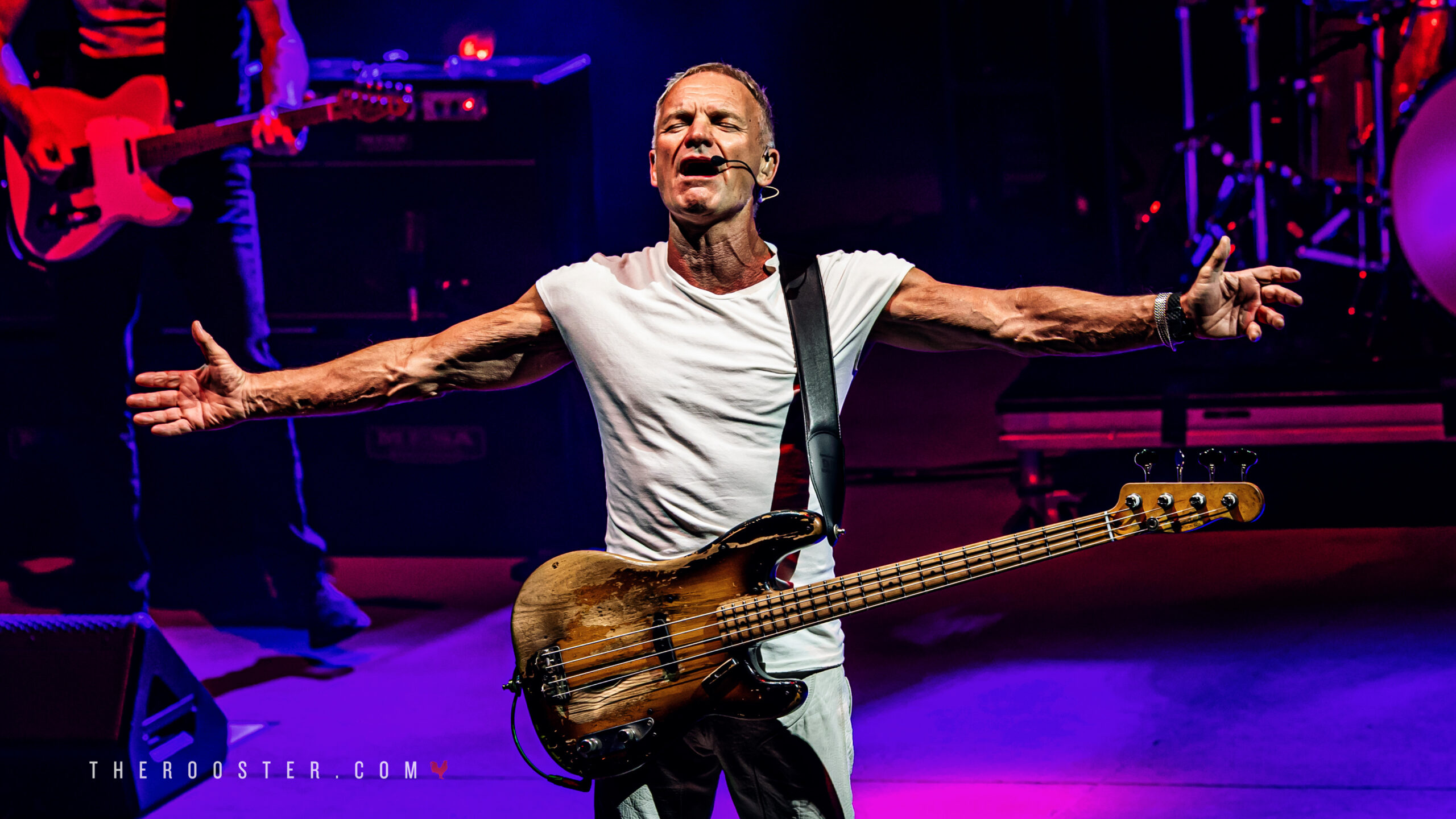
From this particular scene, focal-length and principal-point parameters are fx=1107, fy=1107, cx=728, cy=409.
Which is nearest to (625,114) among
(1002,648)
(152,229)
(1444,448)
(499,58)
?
(499,58)

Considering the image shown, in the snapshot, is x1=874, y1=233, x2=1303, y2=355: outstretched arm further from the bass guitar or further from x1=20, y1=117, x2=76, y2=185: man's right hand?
x1=20, y1=117, x2=76, y2=185: man's right hand

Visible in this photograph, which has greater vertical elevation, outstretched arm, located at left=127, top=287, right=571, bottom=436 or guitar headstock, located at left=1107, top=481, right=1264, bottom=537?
outstretched arm, located at left=127, top=287, right=571, bottom=436

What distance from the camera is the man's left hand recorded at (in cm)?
461

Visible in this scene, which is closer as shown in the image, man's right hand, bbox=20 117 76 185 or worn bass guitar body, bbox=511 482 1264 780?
worn bass guitar body, bbox=511 482 1264 780

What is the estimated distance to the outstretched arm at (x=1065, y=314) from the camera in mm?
1803

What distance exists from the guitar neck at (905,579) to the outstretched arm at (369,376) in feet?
2.09

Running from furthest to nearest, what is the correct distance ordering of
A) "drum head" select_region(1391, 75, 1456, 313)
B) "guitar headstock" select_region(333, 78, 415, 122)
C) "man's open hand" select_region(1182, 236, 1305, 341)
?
"guitar headstock" select_region(333, 78, 415, 122) < "drum head" select_region(1391, 75, 1456, 313) < "man's open hand" select_region(1182, 236, 1305, 341)

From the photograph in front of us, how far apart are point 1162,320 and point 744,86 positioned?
90 centimetres

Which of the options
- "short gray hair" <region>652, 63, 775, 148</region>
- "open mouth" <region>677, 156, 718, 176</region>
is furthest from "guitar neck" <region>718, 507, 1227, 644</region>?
"short gray hair" <region>652, 63, 775, 148</region>

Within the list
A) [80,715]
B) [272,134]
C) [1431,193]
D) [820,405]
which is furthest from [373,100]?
[1431,193]

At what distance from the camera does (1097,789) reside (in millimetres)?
3570

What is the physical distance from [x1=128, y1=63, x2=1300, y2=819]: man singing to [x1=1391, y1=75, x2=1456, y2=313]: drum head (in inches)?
110

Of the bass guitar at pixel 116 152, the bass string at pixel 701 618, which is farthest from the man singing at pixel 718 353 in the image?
the bass guitar at pixel 116 152

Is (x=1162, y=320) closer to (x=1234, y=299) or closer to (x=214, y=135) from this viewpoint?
Answer: (x=1234, y=299)
